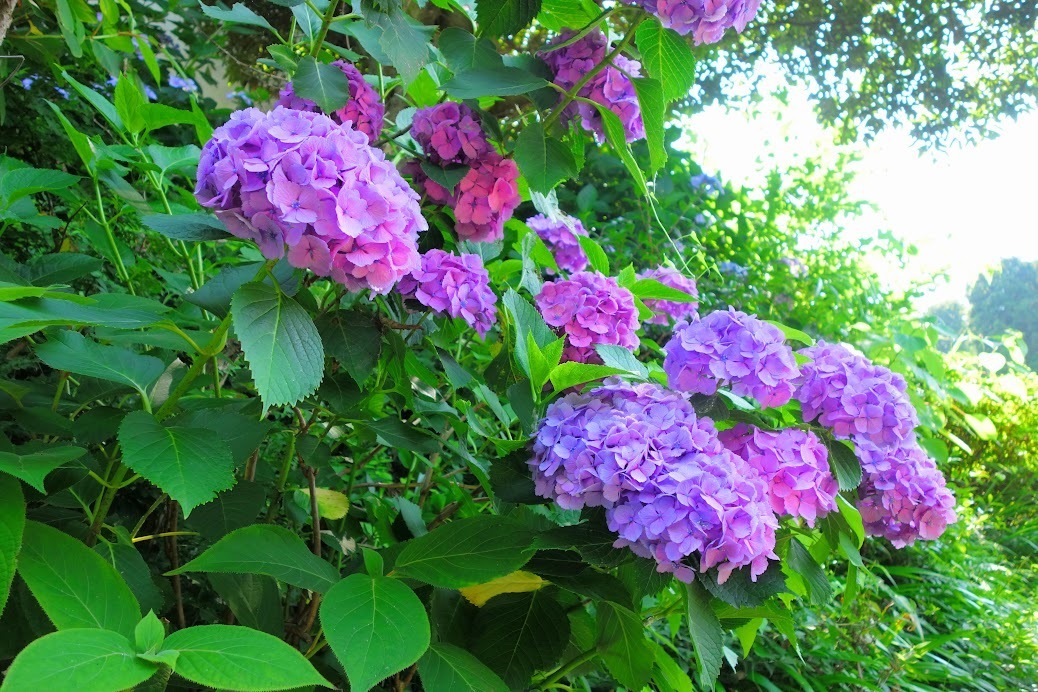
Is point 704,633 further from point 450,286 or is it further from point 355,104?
point 355,104

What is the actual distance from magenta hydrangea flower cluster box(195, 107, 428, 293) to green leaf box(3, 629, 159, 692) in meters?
0.34

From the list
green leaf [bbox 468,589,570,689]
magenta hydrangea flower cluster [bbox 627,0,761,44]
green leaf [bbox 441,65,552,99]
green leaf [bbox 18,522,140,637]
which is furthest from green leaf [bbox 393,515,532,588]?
magenta hydrangea flower cluster [bbox 627,0,761,44]

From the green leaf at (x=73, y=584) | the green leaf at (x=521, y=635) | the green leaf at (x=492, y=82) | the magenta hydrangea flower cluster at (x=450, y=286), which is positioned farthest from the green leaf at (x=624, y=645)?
the green leaf at (x=492, y=82)

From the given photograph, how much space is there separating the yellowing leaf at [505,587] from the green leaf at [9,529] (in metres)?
0.48

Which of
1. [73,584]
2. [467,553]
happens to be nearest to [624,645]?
[467,553]

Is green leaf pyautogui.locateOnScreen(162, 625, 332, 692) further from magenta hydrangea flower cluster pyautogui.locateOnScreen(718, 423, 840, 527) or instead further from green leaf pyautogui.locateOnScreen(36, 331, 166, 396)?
magenta hydrangea flower cluster pyautogui.locateOnScreen(718, 423, 840, 527)

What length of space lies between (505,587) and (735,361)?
0.40 m

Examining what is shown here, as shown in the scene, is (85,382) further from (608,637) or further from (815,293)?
(815,293)

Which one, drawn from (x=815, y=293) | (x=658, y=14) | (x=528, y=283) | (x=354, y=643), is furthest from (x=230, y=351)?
(x=815, y=293)

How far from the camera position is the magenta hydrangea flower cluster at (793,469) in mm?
863

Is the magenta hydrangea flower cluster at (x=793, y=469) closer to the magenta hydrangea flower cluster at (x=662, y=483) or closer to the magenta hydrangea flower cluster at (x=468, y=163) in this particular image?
the magenta hydrangea flower cluster at (x=662, y=483)

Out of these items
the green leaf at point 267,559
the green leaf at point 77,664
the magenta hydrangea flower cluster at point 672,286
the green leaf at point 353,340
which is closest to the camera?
the green leaf at point 77,664

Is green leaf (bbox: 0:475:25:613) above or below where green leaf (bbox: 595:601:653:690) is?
above

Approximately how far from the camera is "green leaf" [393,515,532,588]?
771 mm
